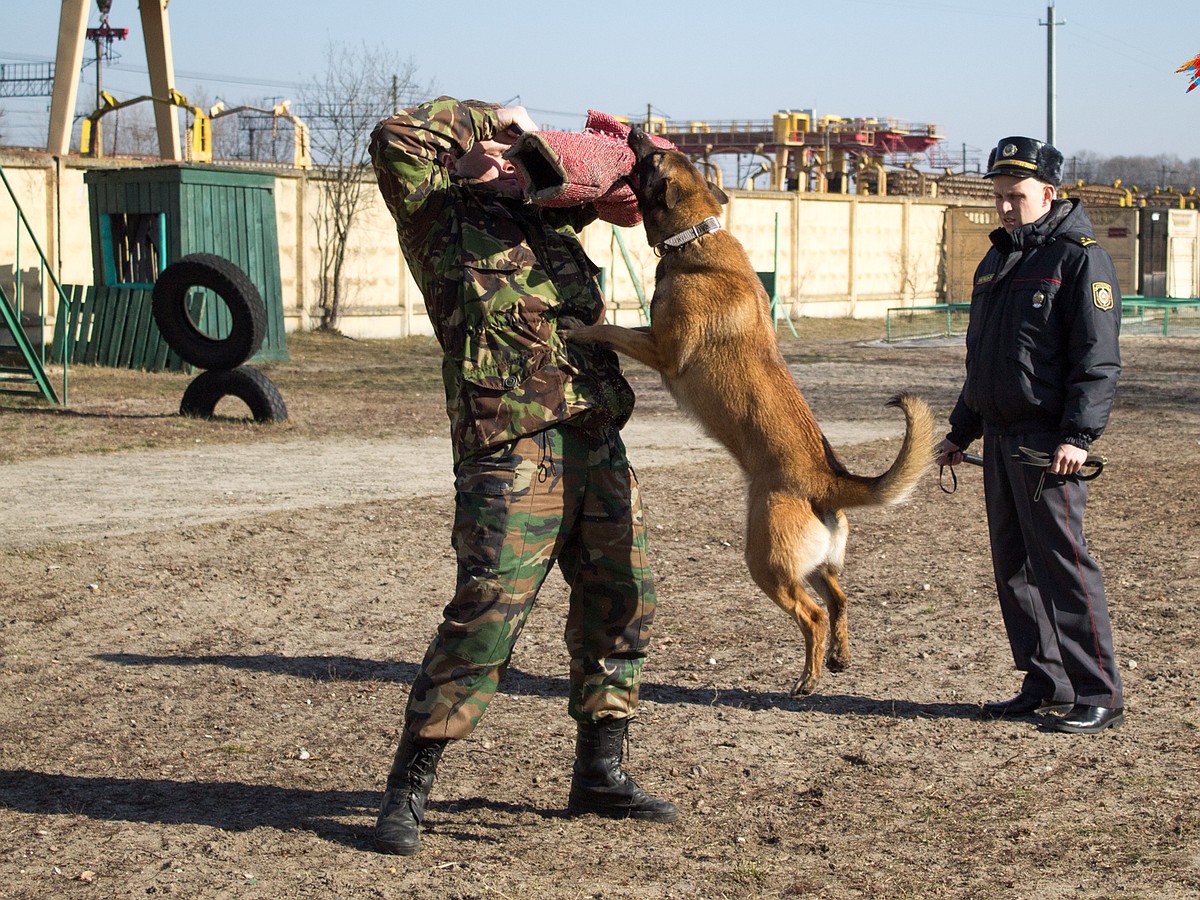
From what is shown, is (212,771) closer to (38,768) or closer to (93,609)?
(38,768)

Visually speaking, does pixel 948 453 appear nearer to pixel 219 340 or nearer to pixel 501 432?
pixel 501 432

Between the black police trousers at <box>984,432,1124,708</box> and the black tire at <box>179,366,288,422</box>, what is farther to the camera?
the black tire at <box>179,366,288,422</box>

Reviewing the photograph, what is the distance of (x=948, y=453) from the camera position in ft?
16.3

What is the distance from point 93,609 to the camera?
19.7ft

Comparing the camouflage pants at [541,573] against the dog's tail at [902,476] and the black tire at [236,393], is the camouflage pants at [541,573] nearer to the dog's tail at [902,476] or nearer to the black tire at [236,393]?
the dog's tail at [902,476]

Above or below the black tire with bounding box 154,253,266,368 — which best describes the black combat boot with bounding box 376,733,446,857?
below

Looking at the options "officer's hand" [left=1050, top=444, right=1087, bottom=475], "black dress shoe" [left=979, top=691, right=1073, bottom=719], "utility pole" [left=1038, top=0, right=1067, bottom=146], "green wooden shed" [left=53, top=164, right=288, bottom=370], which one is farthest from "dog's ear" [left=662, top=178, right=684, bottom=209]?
"utility pole" [left=1038, top=0, right=1067, bottom=146]

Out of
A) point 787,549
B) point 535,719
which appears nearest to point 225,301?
point 535,719

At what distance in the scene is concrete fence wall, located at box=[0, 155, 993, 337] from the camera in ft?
59.3

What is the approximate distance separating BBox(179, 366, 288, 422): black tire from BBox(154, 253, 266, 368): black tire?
118 mm

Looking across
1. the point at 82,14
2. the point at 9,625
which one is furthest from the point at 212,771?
the point at 82,14

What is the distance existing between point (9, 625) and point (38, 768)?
1831 millimetres

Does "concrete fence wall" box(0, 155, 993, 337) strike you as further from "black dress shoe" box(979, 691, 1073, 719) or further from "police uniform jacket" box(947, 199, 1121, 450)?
"black dress shoe" box(979, 691, 1073, 719)

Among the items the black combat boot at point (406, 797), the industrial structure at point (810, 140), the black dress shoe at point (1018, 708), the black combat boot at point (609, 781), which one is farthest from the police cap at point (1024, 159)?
the industrial structure at point (810, 140)
